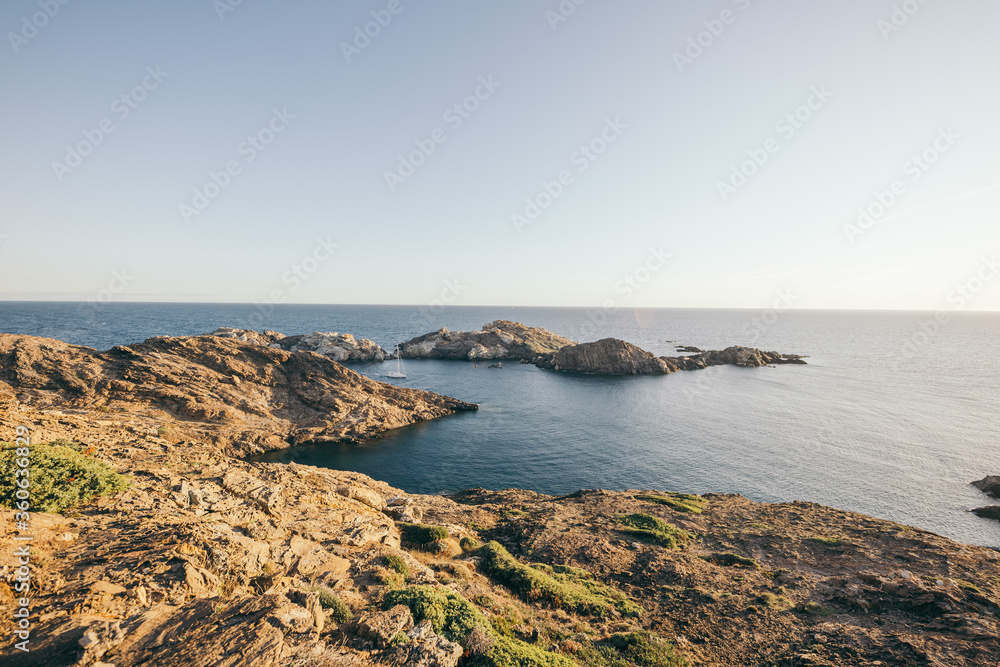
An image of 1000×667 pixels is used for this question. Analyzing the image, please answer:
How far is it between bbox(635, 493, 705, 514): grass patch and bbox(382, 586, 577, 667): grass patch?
22.5m

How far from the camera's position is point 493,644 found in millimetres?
12016

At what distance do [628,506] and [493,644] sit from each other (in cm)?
2305

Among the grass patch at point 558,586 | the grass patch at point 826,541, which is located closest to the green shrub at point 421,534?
the grass patch at point 558,586

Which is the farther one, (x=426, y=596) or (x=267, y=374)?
(x=267, y=374)

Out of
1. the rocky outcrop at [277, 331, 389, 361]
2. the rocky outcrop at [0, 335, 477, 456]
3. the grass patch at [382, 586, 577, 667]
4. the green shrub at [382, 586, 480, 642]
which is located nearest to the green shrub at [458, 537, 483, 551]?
the green shrub at [382, 586, 480, 642]

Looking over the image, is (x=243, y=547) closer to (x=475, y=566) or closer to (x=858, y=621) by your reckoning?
(x=475, y=566)

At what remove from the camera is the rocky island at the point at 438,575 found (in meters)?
9.73

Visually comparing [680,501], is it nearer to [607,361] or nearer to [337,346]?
[607,361]

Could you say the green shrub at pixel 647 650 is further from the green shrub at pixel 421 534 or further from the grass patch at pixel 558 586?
the green shrub at pixel 421 534

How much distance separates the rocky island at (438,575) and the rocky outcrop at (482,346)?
9530 centimetres

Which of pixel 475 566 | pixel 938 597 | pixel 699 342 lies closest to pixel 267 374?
pixel 475 566

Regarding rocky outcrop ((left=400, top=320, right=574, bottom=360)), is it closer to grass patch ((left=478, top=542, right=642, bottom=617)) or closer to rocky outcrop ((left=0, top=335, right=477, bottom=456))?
rocky outcrop ((left=0, top=335, right=477, bottom=456))

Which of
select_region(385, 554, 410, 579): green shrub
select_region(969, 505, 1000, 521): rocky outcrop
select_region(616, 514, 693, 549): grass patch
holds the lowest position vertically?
select_region(969, 505, 1000, 521): rocky outcrop

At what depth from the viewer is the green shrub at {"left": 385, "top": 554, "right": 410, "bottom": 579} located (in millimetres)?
15933
